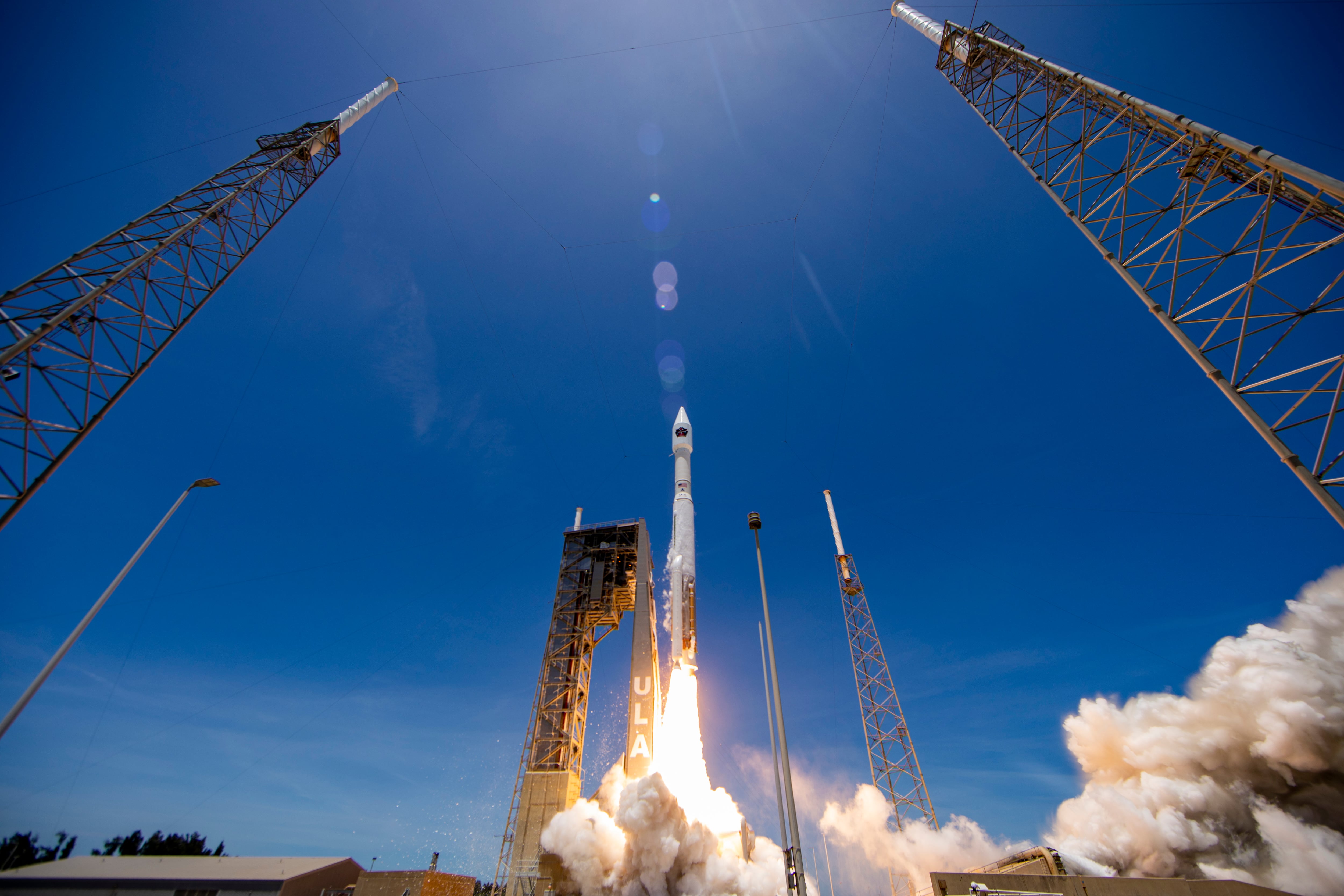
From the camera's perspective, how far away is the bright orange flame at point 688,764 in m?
23.9

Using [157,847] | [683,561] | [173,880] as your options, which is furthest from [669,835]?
[157,847]

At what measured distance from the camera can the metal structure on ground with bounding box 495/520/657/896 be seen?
1099 inches

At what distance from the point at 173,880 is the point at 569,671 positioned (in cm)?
2911

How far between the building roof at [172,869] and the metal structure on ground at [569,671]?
1909cm

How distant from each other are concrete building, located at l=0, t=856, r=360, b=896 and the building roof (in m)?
0.06

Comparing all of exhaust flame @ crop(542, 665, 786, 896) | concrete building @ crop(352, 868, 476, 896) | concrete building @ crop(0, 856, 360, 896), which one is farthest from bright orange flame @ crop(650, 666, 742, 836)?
concrete building @ crop(0, 856, 360, 896)

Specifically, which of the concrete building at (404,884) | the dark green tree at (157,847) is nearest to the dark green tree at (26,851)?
the dark green tree at (157,847)

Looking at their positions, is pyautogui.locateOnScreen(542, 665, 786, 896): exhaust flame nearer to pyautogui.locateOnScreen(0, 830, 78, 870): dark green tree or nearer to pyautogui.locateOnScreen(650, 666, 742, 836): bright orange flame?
pyautogui.locateOnScreen(650, 666, 742, 836): bright orange flame

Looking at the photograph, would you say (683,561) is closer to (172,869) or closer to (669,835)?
(669,835)

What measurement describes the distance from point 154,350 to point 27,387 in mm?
4512

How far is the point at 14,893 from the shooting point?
34.5 m

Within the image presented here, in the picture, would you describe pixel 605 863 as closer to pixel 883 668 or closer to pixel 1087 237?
pixel 883 668

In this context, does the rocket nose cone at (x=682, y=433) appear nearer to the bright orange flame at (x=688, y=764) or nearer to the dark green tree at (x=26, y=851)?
the bright orange flame at (x=688, y=764)

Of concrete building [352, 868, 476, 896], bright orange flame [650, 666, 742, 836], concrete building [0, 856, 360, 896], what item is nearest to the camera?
bright orange flame [650, 666, 742, 836]
